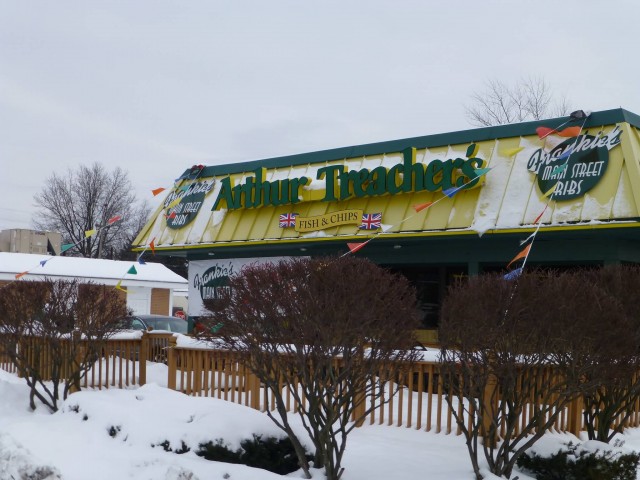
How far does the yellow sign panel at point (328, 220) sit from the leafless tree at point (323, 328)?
8.16 m

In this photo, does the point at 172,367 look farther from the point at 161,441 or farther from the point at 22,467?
the point at 22,467

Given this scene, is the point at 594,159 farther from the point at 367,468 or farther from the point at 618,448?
the point at 367,468

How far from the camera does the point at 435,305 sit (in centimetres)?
1841

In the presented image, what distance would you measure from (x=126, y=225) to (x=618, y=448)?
59416 mm

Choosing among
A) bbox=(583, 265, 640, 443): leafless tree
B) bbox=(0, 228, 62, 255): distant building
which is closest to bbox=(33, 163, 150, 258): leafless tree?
bbox=(0, 228, 62, 255): distant building

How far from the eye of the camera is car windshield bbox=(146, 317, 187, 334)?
22.2m

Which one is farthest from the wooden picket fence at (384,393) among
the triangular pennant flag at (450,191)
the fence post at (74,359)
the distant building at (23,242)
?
the distant building at (23,242)

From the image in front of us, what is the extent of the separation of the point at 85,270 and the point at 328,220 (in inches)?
839

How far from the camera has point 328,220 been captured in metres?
16.1

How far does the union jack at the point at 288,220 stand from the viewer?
1692 centimetres

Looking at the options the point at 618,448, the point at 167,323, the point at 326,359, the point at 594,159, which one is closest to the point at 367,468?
the point at 326,359

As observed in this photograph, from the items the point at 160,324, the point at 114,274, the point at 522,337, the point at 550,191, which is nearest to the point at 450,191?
the point at 550,191

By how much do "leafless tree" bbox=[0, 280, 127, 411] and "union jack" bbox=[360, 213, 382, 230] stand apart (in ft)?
18.6

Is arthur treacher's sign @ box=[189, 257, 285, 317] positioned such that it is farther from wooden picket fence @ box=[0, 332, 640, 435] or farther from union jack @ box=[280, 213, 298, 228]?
wooden picket fence @ box=[0, 332, 640, 435]
